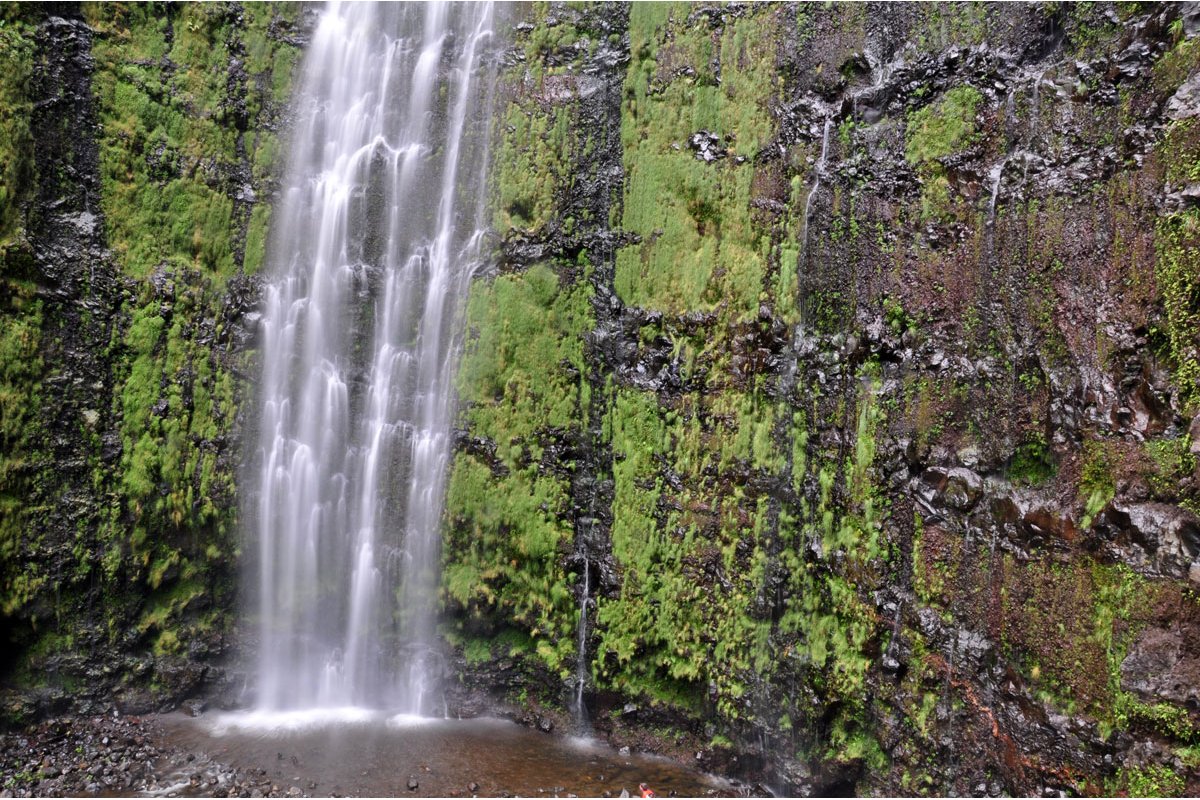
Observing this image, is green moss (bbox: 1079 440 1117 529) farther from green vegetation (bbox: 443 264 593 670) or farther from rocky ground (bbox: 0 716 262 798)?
rocky ground (bbox: 0 716 262 798)

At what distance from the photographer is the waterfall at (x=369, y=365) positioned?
11.4m

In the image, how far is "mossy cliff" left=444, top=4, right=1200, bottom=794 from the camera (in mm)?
6578

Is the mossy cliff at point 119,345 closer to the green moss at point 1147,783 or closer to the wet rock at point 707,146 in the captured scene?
the wet rock at point 707,146

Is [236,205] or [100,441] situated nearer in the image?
[100,441]

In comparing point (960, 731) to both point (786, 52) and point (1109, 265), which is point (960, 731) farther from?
point (786, 52)

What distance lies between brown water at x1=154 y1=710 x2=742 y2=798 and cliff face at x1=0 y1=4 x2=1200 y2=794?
23.2 inches

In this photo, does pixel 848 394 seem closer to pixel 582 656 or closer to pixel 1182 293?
pixel 1182 293

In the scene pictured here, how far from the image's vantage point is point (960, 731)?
757 cm

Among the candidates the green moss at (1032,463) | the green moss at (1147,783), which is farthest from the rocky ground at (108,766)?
the green moss at (1032,463)

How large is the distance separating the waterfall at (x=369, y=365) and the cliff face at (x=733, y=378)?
578mm

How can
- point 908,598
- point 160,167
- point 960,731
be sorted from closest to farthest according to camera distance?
point 960,731 < point 908,598 < point 160,167

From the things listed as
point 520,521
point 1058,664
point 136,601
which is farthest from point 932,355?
point 136,601

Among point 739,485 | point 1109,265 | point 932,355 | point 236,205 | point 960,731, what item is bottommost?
point 960,731

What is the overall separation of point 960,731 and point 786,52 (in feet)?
27.9
